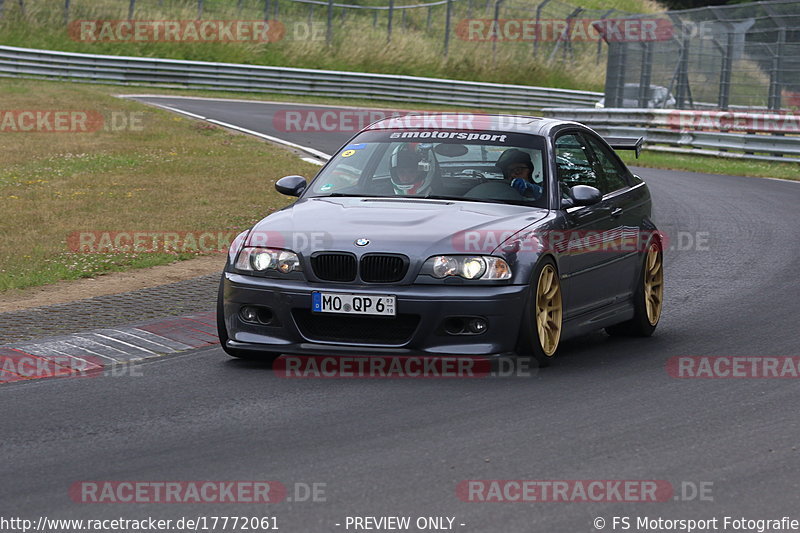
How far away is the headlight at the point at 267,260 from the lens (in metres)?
7.56

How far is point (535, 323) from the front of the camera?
7504 millimetres

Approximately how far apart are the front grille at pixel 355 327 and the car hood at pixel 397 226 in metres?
0.36

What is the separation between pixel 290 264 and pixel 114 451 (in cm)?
200

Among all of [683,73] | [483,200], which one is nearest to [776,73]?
[683,73]

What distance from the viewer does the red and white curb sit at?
782 centimetres

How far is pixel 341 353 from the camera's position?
24.4 feet

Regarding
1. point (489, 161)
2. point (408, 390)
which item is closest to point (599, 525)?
point (408, 390)

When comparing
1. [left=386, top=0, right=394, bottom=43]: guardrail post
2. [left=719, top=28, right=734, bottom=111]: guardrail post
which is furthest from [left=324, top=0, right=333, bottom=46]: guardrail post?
[left=719, top=28, right=734, bottom=111]: guardrail post

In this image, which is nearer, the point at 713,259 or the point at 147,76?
the point at 713,259

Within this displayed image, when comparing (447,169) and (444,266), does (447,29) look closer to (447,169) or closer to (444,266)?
(447,169)

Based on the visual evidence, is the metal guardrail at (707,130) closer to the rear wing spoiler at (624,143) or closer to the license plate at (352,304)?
the rear wing spoiler at (624,143)

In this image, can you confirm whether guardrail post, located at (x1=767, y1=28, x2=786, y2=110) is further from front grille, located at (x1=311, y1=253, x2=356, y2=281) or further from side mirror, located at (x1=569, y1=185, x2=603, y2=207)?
front grille, located at (x1=311, y1=253, x2=356, y2=281)

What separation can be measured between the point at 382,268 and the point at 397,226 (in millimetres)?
334

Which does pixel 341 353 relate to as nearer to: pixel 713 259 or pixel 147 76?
pixel 713 259
